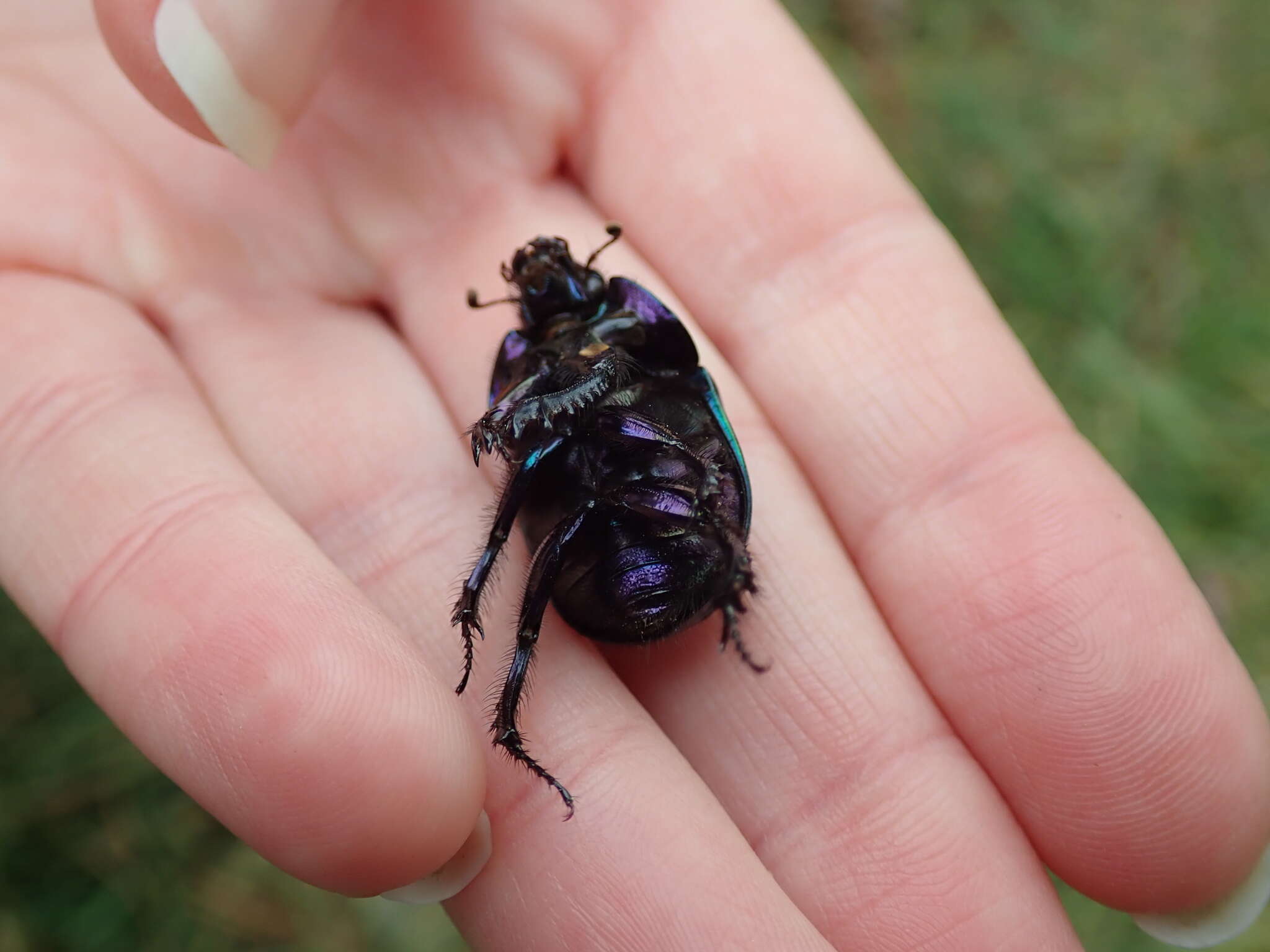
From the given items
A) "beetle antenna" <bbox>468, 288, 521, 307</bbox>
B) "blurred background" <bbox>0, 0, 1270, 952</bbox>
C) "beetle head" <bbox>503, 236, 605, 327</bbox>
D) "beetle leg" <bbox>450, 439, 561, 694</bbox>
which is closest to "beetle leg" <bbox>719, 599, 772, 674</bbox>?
"beetle leg" <bbox>450, 439, 561, 694</bbox>

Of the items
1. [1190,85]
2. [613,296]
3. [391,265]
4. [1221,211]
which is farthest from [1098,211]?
[391,265]

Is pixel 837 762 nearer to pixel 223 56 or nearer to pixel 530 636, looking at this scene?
pixel 530 636

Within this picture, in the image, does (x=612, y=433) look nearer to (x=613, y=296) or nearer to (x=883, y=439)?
(x=613, y=296)

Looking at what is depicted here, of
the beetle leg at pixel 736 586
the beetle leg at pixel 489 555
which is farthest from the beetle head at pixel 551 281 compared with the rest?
the beetle leg at pixel 736 586

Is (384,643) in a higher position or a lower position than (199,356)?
lower

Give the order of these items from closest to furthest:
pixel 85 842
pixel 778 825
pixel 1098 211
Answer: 1. pixel 778 825
2. pixel 85 842
3. pixel 1098 211

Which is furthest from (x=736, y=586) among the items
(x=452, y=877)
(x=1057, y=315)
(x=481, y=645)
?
(x=1057, y=315)
